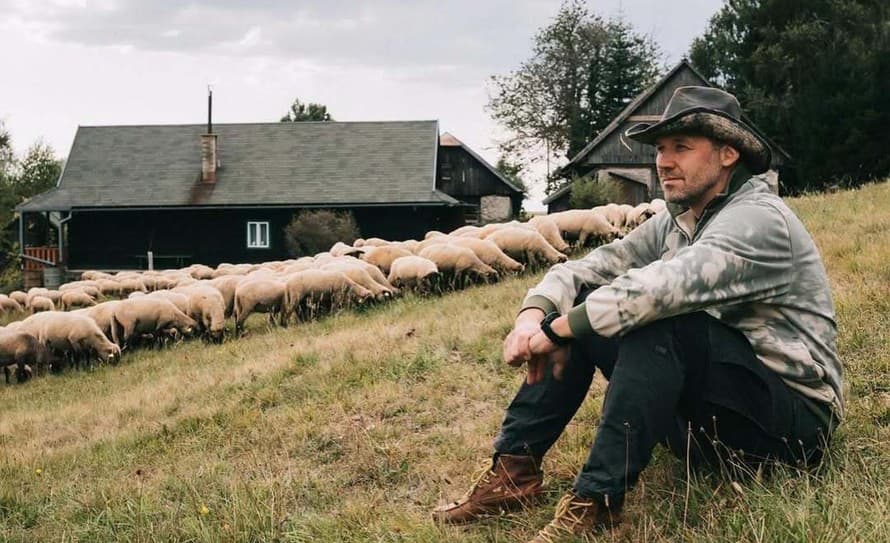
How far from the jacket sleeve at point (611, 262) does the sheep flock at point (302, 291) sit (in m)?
7.23

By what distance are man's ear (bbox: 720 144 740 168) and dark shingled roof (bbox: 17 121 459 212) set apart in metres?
28.6

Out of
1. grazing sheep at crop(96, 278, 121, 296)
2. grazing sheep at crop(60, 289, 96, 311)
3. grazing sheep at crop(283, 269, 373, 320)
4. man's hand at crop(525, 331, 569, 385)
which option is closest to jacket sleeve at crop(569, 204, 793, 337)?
man's hand at crop(525, 331, 569, 385)

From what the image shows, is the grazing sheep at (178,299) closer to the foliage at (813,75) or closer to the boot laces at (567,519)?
the boot laces at (567,519)

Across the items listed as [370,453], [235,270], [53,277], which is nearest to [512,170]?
[53,277]

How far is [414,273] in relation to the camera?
36.0ft

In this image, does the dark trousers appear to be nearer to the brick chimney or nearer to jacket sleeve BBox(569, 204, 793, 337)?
jacket sleeve BBox(569, 204, 793, 337)

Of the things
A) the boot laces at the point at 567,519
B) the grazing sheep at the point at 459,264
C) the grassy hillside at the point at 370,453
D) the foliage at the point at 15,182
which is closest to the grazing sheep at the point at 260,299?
the grazing sheep at the point at 459,264

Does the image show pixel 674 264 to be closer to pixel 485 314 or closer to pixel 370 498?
pixel 370 498

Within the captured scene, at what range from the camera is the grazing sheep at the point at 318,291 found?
10953 mm

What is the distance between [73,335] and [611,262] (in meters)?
10.2

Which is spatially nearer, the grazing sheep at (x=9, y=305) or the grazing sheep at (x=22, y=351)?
the grazing sheep at (x=22, y=351)

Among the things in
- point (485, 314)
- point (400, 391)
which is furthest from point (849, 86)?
point (400, 391)

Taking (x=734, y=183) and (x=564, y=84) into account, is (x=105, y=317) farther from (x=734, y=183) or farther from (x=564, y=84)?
(x=564, y=84)

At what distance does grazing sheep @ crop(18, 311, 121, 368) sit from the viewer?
11734 millimetres
